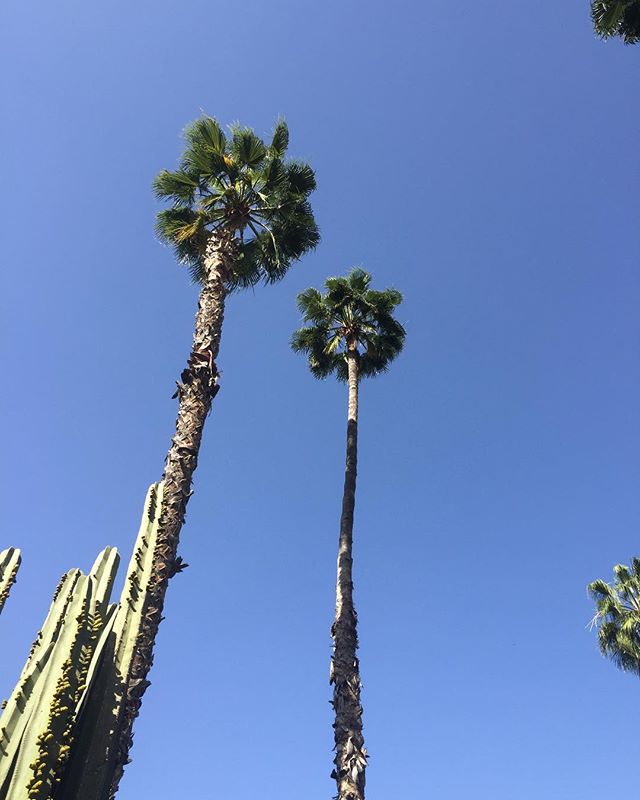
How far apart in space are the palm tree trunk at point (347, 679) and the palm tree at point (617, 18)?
12.5 meters

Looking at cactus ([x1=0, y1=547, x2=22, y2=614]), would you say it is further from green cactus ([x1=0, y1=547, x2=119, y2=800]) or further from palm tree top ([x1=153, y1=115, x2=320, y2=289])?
palm tree top ([x1=153, y1=115, x2=320, y2=289])

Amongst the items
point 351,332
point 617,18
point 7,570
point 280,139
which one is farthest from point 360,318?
point 7,570

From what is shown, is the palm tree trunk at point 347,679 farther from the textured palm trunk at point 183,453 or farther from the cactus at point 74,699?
the cactus at point 74,699

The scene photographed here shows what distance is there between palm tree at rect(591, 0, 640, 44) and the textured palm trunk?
36.4ft

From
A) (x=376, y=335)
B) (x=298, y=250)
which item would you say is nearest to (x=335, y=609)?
(x=298, y=250)

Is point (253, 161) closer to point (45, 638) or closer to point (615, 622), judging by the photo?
point (45, 638)

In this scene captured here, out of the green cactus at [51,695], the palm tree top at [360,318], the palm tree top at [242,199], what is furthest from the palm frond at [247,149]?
the green cactus at [51,695]

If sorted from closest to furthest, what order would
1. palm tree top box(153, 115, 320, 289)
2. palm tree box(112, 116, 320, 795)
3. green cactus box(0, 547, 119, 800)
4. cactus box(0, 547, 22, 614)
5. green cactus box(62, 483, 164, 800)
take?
green cactus box(0, 547, 119, 800), green cactus box(62, 483, 164, 800), cactus box(0, 547, 22, 614), palm tree box(112, 116, 320, 795), palm tree top box(153, 115, 320, 289)

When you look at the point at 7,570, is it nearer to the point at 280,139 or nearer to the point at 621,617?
the point at 280,139

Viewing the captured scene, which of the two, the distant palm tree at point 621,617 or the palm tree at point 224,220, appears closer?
the palm tree at point 224,220

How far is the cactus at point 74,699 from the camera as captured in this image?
362cm

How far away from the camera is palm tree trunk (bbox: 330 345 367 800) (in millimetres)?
8016

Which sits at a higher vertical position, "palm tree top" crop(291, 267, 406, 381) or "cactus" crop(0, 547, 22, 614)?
"palm tree top" crop(291, 267, 406, 381)

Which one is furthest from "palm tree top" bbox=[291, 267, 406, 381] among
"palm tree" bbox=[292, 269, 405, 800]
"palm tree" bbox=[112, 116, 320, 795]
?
"palm tree" bbox=[112, 116, 320, 795]
